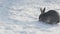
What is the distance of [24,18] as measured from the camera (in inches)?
249

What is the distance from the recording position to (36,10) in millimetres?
7746

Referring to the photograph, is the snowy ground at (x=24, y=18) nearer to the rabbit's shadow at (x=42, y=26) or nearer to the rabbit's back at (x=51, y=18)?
the rabbit's shadow at (x=42, y=26)

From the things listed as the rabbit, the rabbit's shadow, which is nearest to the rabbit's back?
the rabbit

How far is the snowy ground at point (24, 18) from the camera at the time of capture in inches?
203

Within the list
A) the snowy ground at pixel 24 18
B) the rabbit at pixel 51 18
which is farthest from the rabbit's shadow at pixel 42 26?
the rabbit at pixel 51 18

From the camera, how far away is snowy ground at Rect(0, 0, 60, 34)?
5152mm

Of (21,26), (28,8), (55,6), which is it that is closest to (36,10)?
(28,8)

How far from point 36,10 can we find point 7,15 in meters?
1.48

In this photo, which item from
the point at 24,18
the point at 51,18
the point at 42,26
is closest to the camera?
the point at 42,26

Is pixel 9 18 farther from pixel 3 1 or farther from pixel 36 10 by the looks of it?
pixel 3 1

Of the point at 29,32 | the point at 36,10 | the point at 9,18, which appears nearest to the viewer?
the point at 29,32

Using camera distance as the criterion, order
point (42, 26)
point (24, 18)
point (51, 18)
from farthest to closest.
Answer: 1. point (24, 18)
2. point (51, 18)
3. point (42, 26)

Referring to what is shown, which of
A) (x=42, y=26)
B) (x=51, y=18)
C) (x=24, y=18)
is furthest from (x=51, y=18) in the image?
(x=24, y=18)

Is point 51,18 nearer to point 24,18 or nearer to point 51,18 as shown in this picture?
point 51,18
